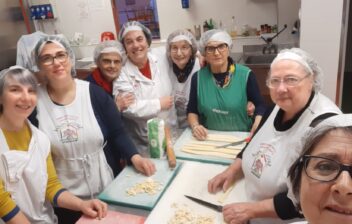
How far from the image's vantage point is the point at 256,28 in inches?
157

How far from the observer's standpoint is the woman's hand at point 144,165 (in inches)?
61.9

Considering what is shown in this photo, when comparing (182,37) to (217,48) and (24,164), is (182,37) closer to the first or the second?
(217,48)

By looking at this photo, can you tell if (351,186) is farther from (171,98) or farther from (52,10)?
(52,10)

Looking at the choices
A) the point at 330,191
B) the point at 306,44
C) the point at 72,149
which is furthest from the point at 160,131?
the point at 306,44

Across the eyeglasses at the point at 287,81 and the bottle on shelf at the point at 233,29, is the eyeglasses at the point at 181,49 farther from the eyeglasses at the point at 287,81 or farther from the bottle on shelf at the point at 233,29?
the bottle on shelf at the point at 233,29

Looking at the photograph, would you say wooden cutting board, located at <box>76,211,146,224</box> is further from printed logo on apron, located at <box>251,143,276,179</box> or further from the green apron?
the green apron

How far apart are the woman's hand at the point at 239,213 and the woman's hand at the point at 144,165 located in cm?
47

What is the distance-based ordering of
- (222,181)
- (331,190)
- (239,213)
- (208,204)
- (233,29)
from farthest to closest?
(233,29)
(222,181)
(208,204)
(239,213)
(331,190)

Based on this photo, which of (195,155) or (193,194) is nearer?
(193,194)

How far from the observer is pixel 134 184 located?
1.51 meters

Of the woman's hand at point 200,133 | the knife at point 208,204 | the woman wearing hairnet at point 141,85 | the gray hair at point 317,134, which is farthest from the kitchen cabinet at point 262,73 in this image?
the gray hair at point 317,134

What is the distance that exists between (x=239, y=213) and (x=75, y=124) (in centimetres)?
98

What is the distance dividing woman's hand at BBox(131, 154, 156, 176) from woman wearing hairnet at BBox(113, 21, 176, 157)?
48cm

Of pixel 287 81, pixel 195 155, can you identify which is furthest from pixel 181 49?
pixel 287 81
